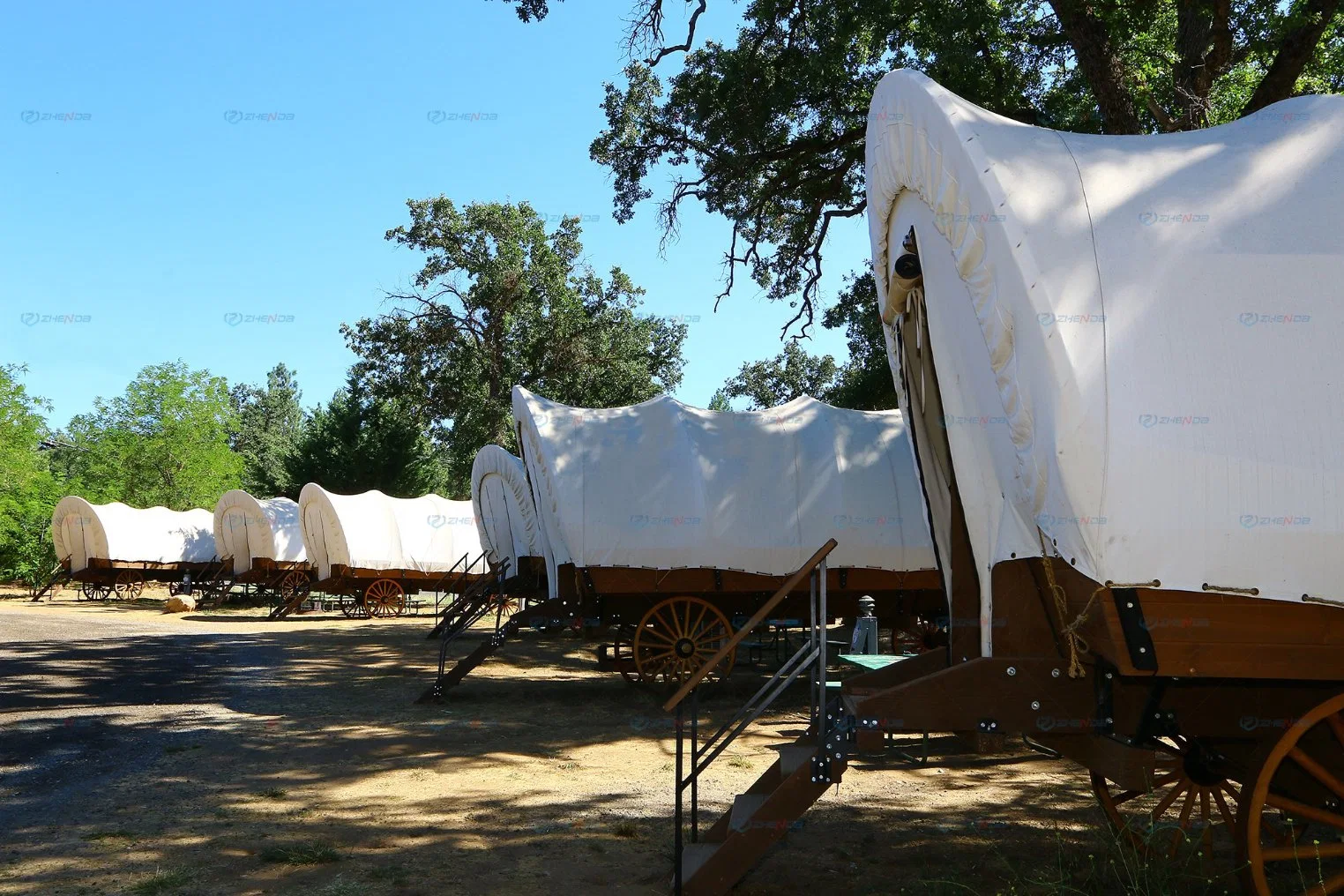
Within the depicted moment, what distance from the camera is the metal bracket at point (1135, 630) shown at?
3852 mm

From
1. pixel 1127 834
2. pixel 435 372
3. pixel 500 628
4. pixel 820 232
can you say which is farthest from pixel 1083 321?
pixel 435 372

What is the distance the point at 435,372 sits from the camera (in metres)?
31.9

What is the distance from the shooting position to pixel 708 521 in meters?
11.2

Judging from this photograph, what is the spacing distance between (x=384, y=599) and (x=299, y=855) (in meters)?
20.7

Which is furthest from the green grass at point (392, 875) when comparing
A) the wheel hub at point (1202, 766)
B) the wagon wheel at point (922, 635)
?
the wagon wheel at point (922, 635)

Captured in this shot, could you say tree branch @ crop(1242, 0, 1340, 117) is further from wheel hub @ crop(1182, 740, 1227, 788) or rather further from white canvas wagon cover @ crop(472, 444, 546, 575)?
white canvas wagon cover @ crop(472, 444, 546, 575)

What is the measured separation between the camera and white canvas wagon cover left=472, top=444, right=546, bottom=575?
1538cm

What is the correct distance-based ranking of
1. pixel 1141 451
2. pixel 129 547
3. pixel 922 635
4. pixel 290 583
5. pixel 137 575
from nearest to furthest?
1. pixel 1141 451
2. pixel 922 635
3. pixel 290 583
4. pixel 129 547
5. pixel 137 575

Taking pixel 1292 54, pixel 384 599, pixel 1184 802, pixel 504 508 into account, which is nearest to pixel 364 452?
pixel 384 599

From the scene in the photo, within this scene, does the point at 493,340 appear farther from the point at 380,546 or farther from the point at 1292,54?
the point at 1292,54

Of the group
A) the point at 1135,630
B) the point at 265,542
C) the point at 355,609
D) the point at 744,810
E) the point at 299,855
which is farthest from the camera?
the point at 265,542

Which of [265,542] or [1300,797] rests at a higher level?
[265,542]

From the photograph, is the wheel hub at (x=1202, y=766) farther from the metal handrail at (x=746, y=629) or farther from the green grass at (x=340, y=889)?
the green grass at (x=340, y=889)

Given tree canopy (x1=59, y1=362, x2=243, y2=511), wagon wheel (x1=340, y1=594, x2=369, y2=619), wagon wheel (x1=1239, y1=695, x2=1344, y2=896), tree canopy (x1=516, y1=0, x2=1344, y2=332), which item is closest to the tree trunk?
tree canopy (x1=516, y1=0, x2=1344, y2=332)
